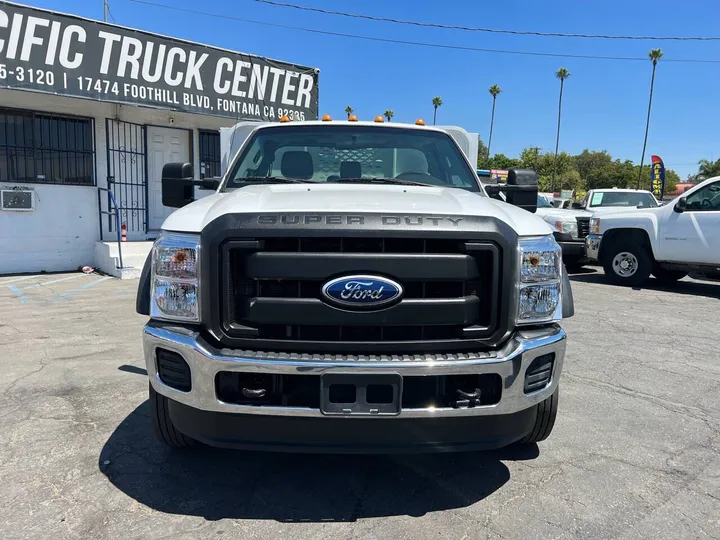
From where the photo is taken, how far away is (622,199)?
1278cm

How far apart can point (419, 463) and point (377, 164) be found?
6.79ft

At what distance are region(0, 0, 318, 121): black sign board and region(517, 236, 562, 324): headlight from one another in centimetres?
907

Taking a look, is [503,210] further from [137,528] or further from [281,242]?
[137,528]

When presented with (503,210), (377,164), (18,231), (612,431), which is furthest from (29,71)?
(612,431)

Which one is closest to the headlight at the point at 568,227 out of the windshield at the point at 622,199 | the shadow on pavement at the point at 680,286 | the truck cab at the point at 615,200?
the shadow on pavement at the point at 680,286

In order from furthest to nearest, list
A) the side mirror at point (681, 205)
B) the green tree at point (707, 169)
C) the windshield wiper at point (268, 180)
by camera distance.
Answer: the green tree at point (707, 169)
the side mirror at point (681, 205)
the windshield wiper at point (268, 180)

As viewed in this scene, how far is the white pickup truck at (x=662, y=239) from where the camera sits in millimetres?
8227

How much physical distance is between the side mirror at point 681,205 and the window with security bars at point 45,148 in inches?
412

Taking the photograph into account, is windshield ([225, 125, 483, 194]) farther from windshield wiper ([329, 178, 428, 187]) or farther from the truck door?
the truck door

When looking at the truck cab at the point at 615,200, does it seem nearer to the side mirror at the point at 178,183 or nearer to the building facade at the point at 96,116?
the building facade at the point at 96,116

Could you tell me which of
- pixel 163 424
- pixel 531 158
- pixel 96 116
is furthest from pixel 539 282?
pixel 531 158

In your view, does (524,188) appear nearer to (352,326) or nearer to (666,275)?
(352,326)

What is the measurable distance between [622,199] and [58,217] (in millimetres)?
12327

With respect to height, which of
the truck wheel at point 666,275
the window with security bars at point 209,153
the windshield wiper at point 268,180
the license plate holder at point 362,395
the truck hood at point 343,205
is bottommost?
the truck wheel at point 666,275
